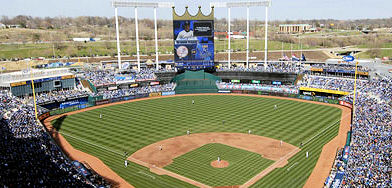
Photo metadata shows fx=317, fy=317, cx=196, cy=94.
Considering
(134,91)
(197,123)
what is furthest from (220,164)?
(134,91)

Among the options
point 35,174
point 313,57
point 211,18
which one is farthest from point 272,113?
point 313,57

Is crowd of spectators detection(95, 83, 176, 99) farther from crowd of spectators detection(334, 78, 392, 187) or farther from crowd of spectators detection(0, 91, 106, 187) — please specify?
crowd of spectators detection(334, 78, 392, 187)

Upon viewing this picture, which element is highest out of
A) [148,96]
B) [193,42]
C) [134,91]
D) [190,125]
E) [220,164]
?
[193,42]

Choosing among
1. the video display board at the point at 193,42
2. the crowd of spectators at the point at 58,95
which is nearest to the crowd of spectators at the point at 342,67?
the video display board at the point at 193,42

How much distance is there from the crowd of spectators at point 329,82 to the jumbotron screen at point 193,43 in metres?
20.7

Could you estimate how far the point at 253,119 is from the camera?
48.5 meters

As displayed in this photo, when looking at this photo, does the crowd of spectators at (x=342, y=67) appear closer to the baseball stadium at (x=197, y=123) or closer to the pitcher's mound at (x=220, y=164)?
the baseball stadium at (x=197, y=123)

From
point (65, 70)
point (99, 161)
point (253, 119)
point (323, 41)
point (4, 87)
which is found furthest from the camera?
point (323, 41)

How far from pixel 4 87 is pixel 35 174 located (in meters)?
39.0

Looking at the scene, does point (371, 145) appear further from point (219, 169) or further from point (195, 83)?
point (195, 83)

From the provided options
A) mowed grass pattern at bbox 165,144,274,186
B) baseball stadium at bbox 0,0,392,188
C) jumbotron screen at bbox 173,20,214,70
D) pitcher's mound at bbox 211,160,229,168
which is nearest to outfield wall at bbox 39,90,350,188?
baseball stadium at bbox 0,0,392,188

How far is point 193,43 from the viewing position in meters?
67.6

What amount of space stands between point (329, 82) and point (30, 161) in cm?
5673

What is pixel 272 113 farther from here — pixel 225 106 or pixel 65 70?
pixel 65 70
